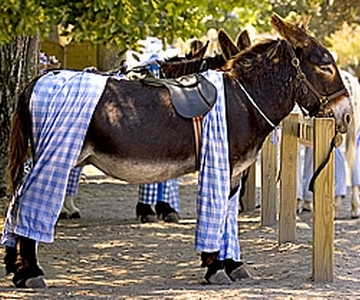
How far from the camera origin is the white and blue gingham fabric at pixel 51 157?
21.2 ft

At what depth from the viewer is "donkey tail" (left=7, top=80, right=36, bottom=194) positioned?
672 cm

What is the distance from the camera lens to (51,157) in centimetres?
648

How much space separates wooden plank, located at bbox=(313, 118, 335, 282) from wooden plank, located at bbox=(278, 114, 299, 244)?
1.36 m

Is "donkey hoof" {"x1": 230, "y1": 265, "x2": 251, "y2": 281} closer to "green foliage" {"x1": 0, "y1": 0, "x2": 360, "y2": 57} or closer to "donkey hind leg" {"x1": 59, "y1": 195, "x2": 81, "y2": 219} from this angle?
"green foliage" {"x1": 0, "y1": 0, "x2": 360, "y2": 57}

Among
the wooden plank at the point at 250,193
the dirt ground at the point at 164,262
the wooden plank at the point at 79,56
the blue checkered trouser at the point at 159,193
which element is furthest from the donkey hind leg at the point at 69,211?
the wooden plank at the point at 79,56

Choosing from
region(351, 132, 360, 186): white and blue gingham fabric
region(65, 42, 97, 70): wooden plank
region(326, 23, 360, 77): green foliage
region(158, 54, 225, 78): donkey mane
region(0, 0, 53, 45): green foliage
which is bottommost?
region(351, 132, 360, 186): white and blue gingham fabric

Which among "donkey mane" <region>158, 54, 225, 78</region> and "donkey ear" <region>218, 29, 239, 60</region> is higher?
"donkey ear" <region>218, 29, 239, 60</region>

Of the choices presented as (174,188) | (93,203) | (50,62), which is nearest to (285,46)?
(174,188)

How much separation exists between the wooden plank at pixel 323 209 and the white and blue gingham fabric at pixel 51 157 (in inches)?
68.1

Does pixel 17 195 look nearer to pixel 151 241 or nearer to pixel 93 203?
pixel 151 241

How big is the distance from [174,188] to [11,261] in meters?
4.06

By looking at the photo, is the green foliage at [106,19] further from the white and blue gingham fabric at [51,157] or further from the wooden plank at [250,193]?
the wooden plank at [250,193]

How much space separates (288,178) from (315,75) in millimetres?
1516

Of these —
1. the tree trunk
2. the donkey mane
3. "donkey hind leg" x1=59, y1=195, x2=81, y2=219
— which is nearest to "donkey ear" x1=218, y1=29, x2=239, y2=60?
the donkey mane
